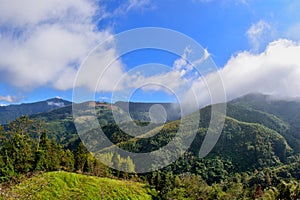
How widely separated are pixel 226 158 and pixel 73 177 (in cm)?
11978

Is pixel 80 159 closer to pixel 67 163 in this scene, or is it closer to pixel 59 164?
pixel 67 163

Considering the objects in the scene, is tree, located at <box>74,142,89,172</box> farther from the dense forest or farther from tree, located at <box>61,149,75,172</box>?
tree, located at <box>61,149,75,172</box>

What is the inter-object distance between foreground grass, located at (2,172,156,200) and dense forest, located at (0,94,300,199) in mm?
700

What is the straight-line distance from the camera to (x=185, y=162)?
12950 cm

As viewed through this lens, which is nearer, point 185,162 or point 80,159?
point 80,159

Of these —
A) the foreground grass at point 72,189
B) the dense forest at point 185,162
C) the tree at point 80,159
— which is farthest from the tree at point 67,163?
the foreground grass at point 72,189

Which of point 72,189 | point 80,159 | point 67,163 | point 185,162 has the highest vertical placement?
point 80,159

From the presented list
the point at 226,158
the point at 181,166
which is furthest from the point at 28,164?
the point at 226,158

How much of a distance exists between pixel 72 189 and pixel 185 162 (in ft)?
340

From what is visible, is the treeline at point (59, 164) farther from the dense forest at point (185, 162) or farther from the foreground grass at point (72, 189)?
the foreground grass at point (72, 189)

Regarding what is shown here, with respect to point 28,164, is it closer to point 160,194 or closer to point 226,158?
point 160,194

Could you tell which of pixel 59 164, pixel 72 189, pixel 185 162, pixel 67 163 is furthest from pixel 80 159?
pixel 185 162

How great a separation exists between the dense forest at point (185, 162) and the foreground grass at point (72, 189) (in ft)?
2.30

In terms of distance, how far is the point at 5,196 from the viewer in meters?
23.0
